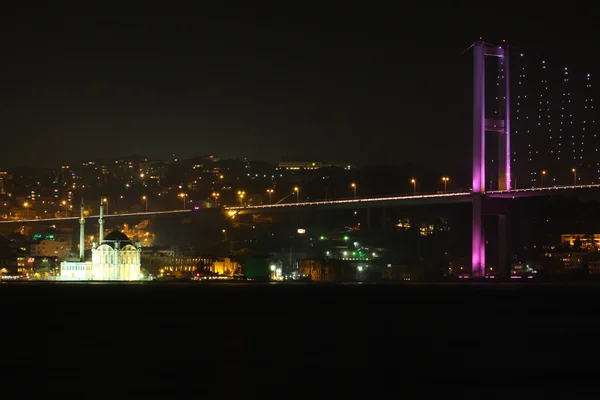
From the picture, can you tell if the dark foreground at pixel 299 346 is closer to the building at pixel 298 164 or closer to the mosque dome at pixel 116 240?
the mosque dome at pixel 116 240

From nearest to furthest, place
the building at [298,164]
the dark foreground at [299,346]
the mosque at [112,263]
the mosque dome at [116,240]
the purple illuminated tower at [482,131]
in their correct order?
the dark foreground at [299,346], the purple illuminated tower at [482,131], the mosque at [112,263], the mosque dome at [116,240], the building at [298,164]

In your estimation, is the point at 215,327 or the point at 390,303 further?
the point at 390,303

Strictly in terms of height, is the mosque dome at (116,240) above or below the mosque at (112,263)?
above

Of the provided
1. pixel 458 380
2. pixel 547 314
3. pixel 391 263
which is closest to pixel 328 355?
pixel 458 380

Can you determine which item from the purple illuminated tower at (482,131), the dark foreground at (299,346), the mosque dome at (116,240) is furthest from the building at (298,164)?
the dark foreground at (299,346)

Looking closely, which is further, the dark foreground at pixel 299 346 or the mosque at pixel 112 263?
the mosque at pixel 112 263

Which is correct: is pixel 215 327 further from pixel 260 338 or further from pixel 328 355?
pixel 328 355

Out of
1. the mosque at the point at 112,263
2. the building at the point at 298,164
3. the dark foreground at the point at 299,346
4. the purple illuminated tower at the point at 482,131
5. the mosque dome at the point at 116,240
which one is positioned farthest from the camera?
the building at the point at 298,164
